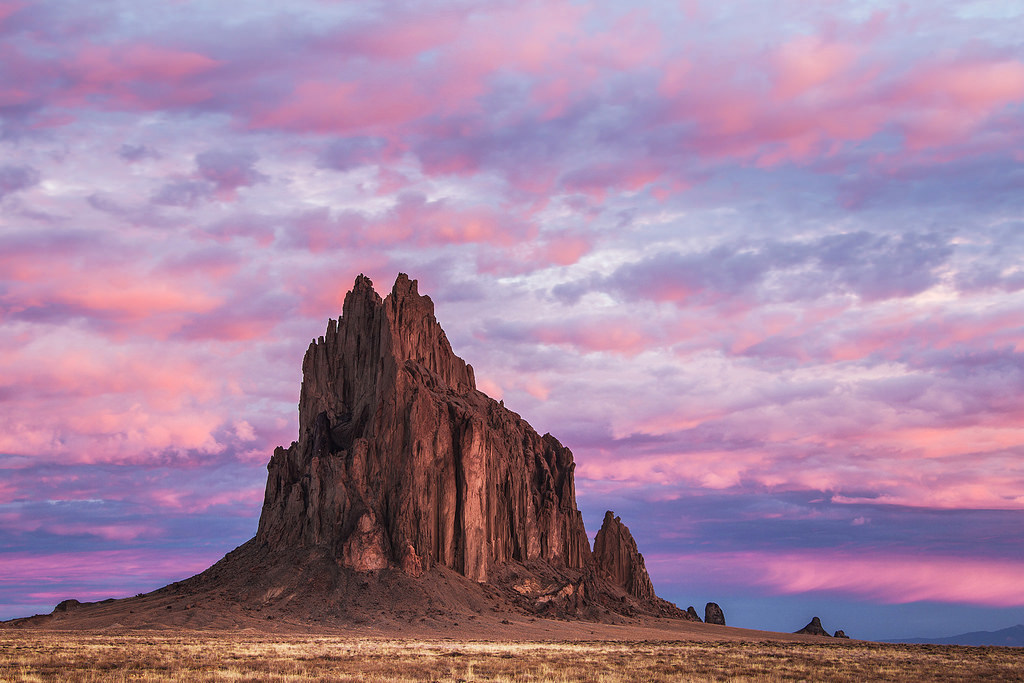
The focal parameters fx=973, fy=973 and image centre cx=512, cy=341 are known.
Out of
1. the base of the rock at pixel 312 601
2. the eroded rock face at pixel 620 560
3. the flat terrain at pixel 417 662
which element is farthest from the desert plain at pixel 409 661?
the eroded rock face at pixel 620 560

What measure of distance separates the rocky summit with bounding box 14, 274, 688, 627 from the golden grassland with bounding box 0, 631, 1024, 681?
87.3ft

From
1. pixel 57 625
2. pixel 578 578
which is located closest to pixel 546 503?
pixel 578 578

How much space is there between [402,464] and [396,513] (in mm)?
6532

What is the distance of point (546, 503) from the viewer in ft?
504

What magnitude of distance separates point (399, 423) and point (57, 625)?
46405 mm

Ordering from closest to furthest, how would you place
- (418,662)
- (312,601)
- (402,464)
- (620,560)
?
(418,662), (312,601), (402,464), (620,560)

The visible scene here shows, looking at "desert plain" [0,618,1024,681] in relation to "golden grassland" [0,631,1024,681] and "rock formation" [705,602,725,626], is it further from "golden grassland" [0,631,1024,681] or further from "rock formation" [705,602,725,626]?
"rock formation" [705,602,725,626]

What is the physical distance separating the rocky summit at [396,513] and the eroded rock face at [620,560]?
20.1 ft

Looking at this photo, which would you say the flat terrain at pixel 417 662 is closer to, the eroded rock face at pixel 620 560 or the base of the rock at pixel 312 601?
the base of the rock at pixel 312 601

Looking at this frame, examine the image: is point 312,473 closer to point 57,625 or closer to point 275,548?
point 275,548

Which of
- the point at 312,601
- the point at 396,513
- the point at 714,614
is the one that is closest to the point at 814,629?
the point at 714,614

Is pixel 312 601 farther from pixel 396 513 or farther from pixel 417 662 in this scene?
pixel 417 662

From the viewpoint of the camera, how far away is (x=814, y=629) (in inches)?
6275

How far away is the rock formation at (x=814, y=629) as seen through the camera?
158 metres
